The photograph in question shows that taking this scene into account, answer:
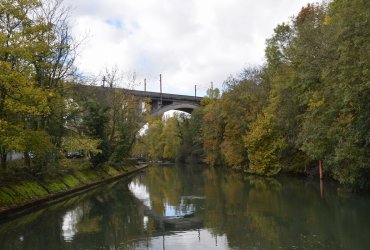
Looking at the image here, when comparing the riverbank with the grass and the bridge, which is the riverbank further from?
the bridge

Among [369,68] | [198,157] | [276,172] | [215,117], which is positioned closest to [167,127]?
[198,157]

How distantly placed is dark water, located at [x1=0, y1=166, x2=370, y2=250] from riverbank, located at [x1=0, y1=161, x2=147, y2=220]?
2.96 ft

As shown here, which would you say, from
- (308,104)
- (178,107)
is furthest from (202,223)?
(178,107)

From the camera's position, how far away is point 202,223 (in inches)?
632

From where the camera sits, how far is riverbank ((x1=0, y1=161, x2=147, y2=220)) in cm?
1988

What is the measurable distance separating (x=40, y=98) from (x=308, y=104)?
661 inches

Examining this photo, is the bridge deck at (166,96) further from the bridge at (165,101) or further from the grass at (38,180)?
the grass at (38,180)

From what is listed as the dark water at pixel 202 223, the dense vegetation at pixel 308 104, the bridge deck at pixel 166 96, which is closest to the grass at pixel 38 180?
the dark water at pixel 202 223

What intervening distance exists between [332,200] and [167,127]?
6703cm

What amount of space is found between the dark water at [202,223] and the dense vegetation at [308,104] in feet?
10.7

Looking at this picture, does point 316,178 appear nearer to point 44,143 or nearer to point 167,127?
point 44,143

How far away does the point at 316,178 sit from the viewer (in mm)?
36188

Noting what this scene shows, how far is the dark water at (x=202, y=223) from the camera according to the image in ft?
42.2

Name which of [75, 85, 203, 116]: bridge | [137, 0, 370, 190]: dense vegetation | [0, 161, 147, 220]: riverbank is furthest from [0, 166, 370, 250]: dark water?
[75, 85, 203, 116]: bridge
